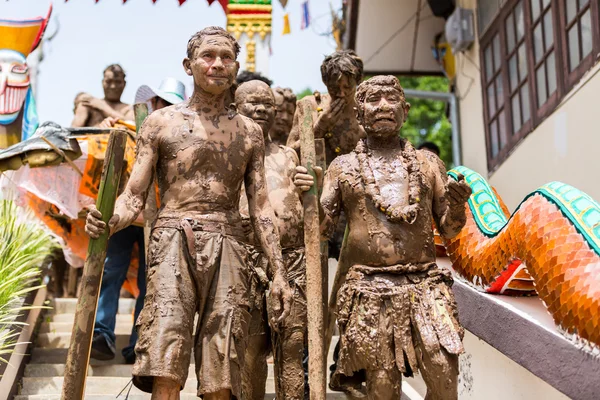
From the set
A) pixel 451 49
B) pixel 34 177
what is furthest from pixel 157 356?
pixel 451 49

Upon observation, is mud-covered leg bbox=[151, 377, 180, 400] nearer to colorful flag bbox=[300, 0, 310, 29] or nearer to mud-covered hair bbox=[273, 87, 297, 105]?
mud-covered hair bbox=[273, 87, 297, 105]

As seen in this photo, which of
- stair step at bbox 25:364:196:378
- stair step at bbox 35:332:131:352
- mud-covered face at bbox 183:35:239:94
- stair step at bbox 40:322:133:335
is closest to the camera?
mud-covered face at bbox 183:35:239:94

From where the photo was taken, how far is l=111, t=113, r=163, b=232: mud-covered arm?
4629mm

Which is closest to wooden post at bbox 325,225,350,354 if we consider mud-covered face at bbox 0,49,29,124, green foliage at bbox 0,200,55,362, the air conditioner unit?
green foliage at bbox 0,200,55,362

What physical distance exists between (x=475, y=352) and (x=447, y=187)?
7.06 ft

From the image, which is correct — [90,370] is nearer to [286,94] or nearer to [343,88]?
[286,94]

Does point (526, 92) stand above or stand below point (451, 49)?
below

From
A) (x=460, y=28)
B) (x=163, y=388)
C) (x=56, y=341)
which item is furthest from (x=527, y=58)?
(x=163, y=388)

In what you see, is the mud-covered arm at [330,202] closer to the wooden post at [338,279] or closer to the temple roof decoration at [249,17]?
the wooden post at [338,279]

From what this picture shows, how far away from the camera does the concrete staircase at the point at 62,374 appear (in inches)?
252

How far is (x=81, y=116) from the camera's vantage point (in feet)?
28.7

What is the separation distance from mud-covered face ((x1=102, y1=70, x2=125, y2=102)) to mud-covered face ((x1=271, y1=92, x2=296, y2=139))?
254cm

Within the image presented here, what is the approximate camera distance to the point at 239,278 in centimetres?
468

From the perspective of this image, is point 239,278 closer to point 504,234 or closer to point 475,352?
point 504,234
